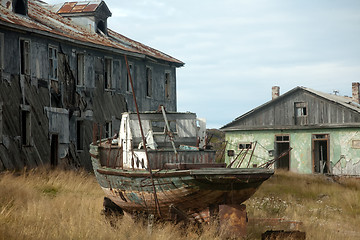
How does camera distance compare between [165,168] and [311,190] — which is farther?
[311,190]

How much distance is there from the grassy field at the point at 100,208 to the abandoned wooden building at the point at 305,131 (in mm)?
2866

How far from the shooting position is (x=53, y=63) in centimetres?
2628

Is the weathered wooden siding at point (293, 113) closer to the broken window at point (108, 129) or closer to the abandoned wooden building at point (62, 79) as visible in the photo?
the abandoned wooden building at point (62, 79)

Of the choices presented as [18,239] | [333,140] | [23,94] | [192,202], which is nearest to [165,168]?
[192,202]

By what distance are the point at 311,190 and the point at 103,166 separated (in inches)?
432

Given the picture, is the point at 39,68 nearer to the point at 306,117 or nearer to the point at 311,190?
the point at 311,190

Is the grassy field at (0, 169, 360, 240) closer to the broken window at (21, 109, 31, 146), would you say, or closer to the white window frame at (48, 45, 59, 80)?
the broken window at (21, 109, 31, 146)

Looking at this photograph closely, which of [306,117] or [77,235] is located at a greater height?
[306,117]

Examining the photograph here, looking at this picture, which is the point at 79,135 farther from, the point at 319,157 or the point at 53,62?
the point at 319,157

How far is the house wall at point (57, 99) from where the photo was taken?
76.6ft

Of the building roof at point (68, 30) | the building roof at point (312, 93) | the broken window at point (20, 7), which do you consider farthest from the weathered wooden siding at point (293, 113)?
the broken window at point (20, 7)

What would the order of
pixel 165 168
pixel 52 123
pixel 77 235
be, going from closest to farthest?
1. pixel 77 235
2. pixel 165 168
3. pixel 52 123

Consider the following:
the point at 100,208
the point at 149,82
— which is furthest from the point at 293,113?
the point at 100,208

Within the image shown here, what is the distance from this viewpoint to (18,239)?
372 inches
